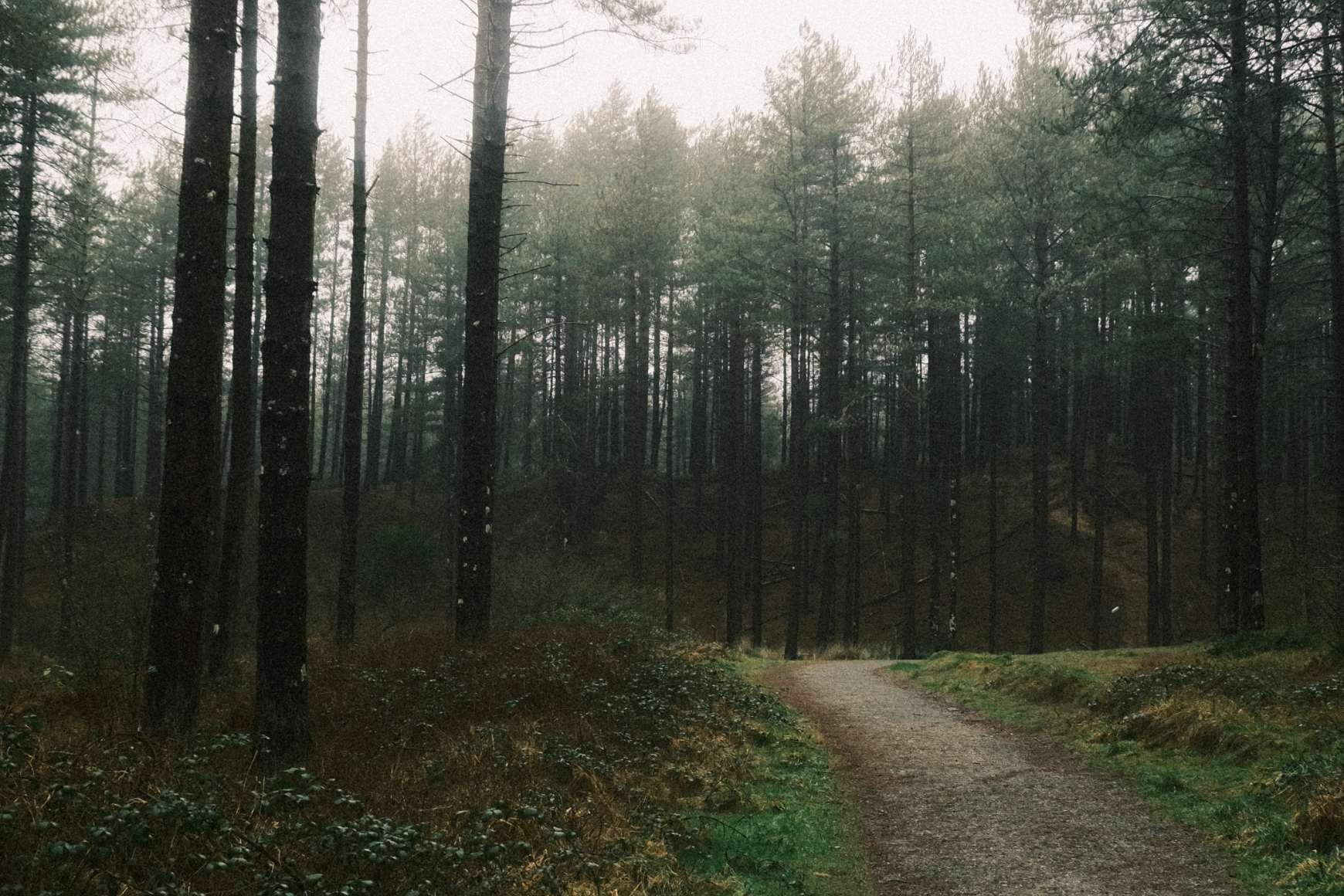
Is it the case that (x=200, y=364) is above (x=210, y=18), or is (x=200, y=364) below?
below

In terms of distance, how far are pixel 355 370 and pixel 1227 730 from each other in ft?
39.1

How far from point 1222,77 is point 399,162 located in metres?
33.6

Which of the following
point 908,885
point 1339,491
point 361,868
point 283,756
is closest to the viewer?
point 361,868

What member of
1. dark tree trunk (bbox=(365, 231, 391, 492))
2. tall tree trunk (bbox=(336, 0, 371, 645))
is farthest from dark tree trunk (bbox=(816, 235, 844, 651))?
dark tree trunk (bbox=(365, 231, 391, 492))

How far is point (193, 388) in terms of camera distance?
6.31 m

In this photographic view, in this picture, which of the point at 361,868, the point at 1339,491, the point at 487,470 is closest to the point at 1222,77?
the point at 1339,491

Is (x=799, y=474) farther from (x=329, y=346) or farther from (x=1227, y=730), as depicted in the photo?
(x=329, y=346)

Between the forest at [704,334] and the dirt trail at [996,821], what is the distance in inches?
178

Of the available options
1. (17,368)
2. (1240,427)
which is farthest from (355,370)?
(1240,427)

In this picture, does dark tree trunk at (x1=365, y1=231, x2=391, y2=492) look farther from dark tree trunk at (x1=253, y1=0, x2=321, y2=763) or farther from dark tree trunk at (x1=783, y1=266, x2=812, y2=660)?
dark tree trunk at (x1=253, y1=0, x2=321, y2=763)

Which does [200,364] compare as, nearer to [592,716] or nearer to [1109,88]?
[592,716]

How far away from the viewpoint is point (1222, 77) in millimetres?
14094

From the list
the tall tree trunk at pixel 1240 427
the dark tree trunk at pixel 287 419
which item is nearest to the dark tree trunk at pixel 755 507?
the tall tree trunk at pixel 1240 427

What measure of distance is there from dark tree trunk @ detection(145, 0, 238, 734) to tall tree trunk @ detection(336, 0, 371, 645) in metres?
6.32
